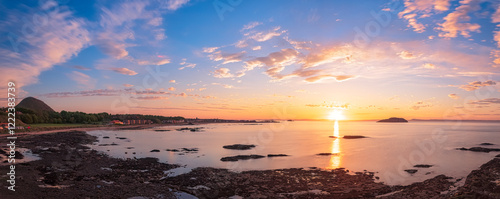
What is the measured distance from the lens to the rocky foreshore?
18094 millimetres

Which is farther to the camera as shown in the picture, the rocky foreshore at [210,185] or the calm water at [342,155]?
the calm water at [342,155]

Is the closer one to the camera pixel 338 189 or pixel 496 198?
pixel 496 198

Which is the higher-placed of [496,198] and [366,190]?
[496,198]

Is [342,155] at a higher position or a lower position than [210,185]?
lower

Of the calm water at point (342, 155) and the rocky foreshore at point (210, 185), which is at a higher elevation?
the rocky foreshore at point (210, 185)

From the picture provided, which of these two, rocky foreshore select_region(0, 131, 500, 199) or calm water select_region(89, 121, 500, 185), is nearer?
rocky foreshore select_region(0, 131, 500, 199)

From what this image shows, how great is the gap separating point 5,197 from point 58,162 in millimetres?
15870

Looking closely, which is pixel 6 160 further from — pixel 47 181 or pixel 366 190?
pixel 366 190

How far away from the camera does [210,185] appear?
22.9 m

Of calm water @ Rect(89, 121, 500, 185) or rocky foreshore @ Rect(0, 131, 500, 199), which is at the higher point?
rocky foreshore @ Rect(0, 131, 500, 199)

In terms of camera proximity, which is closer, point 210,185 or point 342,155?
point 210,185

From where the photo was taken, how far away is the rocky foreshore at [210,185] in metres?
18.1

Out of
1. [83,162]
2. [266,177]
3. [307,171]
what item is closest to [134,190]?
[266,177]

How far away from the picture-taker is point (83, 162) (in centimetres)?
3086
